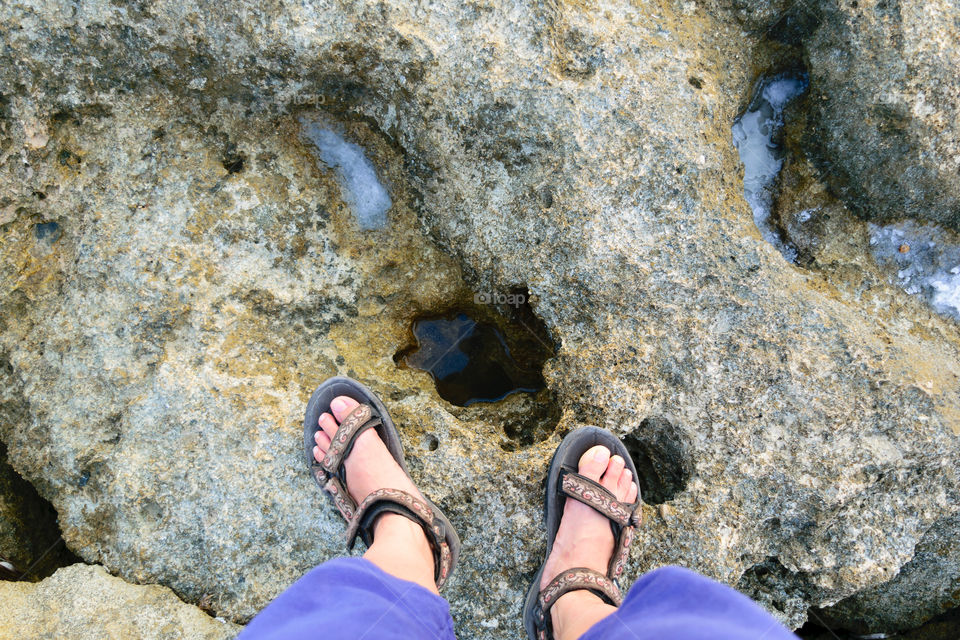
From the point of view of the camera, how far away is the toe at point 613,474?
186 cm

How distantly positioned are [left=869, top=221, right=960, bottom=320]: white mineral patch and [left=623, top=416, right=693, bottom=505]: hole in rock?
1.16 m

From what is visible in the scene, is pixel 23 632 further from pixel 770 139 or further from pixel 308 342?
pixel 770 139

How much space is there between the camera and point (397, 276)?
6.92 feet

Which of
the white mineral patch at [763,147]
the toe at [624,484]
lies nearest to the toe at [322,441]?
the toe at [624,484]

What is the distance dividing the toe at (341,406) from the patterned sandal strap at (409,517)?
0.91 feet

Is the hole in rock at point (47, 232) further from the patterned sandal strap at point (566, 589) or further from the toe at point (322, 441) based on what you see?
the patterned sandal strap at point (566, 589)

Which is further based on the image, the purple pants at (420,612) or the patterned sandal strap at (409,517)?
the patterned sandal strap at (409,517)

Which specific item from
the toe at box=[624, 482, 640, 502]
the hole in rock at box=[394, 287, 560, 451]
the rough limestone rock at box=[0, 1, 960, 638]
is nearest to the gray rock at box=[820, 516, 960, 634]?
the rough limestone rock at box=[0, 1, 960, 638]

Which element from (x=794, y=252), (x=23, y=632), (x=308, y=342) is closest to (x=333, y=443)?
(x=308, y=342)

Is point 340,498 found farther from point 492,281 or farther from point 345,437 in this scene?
point 492,281

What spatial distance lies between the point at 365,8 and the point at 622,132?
2.98ft

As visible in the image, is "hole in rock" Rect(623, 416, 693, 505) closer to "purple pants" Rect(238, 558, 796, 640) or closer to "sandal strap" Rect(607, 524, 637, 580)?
"sandal strap" Rect(607, 524, 637, 580)

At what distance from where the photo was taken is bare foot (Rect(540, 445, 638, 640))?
172 cm

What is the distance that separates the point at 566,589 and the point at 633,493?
0.40 metres
